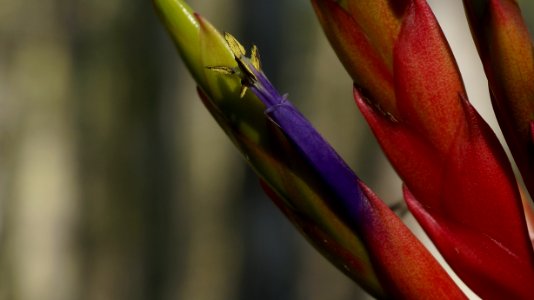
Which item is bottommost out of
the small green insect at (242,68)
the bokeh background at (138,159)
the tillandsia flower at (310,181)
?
the bokeh background at (138,159)

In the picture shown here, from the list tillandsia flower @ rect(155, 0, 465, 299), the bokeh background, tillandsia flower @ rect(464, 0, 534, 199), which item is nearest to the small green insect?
tillandsia flower @ rect(155, 0, 465, 299)

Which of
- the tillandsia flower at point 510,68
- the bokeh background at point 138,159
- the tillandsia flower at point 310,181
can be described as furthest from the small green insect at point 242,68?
the bokeh background at point 138,159

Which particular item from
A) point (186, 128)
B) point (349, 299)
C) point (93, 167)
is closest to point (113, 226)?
point (93, 167)

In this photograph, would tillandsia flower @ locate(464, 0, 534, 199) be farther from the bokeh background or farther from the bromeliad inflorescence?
the bokeh background

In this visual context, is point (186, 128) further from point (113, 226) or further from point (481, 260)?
point (481, 260)

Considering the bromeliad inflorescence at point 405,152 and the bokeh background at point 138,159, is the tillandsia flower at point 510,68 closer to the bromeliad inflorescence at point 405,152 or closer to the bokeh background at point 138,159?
the bromeliad inflorescence at point 405,152

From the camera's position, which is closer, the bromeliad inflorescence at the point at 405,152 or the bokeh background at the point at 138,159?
the bromeliad inflorescence at the point at 405,152
